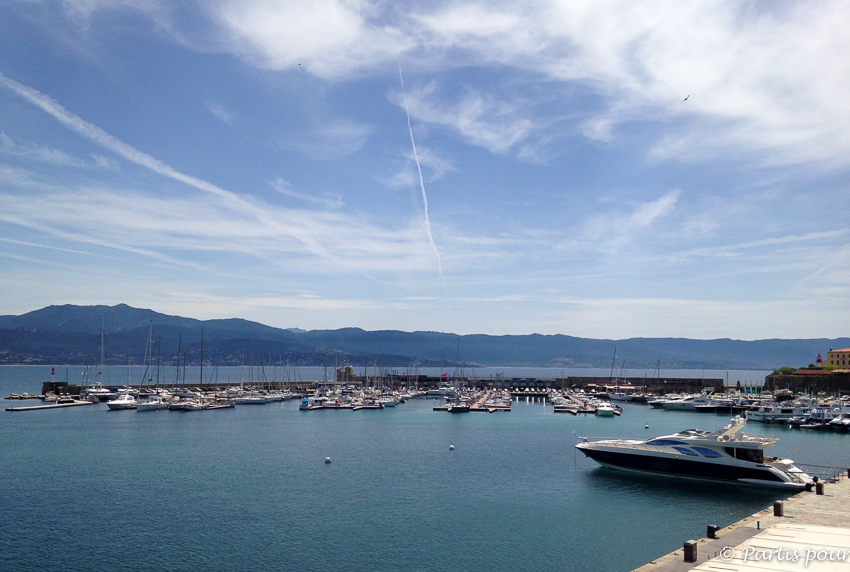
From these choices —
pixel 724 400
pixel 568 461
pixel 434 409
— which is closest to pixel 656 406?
pixel 724 400

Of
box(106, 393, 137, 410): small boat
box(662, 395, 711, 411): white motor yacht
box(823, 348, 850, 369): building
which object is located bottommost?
box(662, 395, 711, 411): white motor yacht

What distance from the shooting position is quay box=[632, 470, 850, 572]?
15602 mm

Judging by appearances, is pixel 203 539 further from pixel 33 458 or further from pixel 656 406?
pixel 656 406

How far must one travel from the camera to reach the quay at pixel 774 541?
15.6 m

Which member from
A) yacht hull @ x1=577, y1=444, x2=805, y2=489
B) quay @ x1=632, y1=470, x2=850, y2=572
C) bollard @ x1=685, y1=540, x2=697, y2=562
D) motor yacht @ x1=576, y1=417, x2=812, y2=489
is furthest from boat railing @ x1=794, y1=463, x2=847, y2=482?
bollard @ x1=685, y1=540, x2=697, y2=562

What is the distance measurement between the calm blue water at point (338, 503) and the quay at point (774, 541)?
13.5ft

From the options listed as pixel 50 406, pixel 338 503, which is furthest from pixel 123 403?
Answer: pixel 338 503

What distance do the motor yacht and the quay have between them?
28.3 ft

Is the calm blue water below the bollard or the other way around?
below

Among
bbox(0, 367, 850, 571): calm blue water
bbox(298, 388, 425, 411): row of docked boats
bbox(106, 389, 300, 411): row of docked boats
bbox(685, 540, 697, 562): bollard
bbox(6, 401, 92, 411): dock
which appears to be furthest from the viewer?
bbox(298, 388, 425, 411): row of docked boats

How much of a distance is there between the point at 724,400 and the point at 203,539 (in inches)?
3889

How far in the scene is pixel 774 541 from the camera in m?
17.9

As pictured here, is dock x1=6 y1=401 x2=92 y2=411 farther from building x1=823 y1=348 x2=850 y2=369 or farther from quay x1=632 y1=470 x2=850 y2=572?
building x1=823 y1=348 x2=850 y2=369

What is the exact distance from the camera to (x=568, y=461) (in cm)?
4503
